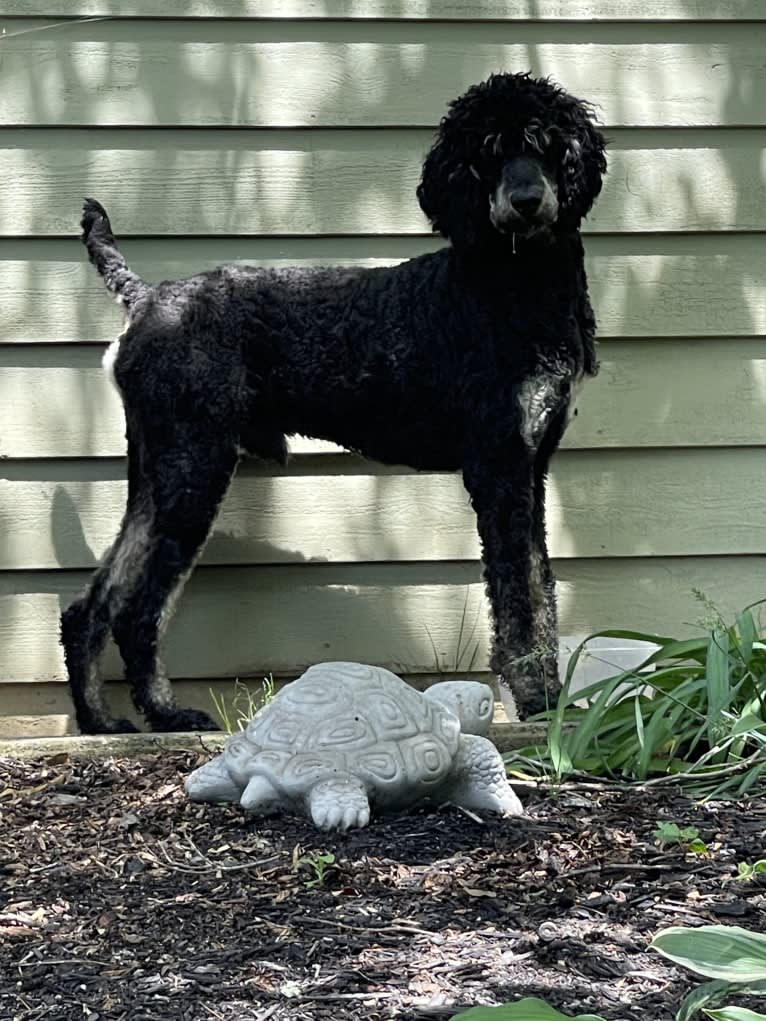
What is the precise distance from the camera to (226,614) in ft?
14.7

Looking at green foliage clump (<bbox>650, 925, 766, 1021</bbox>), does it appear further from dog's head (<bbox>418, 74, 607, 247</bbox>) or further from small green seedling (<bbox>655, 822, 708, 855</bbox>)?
dog's head (<bbox>418, 74, 607, 247</bbox>)

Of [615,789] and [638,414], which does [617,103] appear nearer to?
[638,414]

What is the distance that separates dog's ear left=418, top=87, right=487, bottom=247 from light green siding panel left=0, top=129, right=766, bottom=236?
68cm

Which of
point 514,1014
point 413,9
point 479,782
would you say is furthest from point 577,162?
point 514,1014

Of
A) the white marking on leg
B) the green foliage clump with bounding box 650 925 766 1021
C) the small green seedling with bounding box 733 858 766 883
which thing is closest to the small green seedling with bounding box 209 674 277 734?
the white marking on leg

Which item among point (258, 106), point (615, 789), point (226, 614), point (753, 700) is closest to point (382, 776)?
point (615, 789)

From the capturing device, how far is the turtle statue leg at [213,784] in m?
2.88

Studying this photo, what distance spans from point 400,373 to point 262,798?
5.10 ft

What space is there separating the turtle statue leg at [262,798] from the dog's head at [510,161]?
1.72 metres

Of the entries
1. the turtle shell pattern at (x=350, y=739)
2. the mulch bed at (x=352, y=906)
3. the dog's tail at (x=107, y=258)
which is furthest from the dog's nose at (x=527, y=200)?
the mulch bed at (x=352, y=906)

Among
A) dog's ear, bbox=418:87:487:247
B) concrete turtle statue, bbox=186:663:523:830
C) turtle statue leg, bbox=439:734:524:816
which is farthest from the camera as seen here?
dog's ear, bbox=418:87:487:247

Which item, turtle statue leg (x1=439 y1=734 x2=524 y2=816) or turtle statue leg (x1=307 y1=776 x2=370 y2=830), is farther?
turtle statue leg (x1=439 y1=734 x2=524 y2=816)

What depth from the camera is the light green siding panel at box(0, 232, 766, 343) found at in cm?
439

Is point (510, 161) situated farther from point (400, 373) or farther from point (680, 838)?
point (680, 838)
